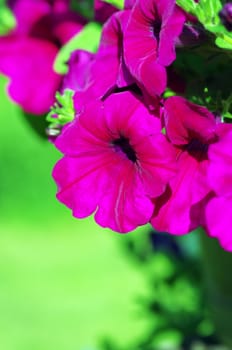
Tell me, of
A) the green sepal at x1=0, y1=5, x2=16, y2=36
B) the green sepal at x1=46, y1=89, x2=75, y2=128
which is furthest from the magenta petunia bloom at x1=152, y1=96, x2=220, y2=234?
the green sepal at x1=0, y1=5, x2=16, y2=36

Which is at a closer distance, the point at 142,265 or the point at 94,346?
the point at 94,346

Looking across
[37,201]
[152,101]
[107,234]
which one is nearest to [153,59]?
[152,101]

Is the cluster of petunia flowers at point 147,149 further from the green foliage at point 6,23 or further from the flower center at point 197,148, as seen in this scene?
the green foliage at point 6,23

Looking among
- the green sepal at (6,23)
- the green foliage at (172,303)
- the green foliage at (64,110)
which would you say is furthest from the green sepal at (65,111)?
the green foliage at (172,303)

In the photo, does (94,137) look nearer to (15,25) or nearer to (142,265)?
(15,25)

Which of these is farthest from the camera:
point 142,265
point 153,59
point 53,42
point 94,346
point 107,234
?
point 107,234

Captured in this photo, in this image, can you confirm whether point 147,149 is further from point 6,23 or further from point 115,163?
point 6,23
